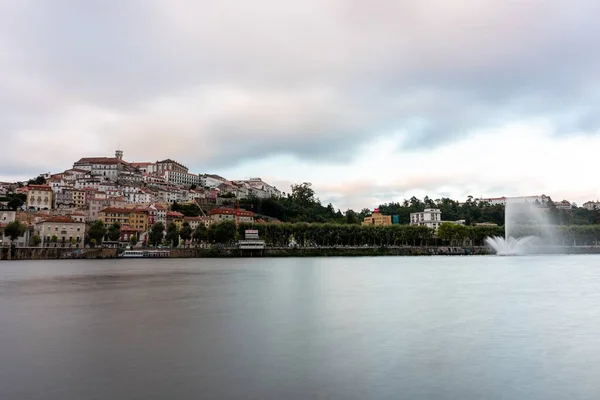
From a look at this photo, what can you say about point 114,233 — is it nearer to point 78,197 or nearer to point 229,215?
point 229,215

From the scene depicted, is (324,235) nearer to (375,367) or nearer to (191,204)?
(191,204)

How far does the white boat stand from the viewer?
10156cm

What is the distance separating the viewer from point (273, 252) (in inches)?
4291

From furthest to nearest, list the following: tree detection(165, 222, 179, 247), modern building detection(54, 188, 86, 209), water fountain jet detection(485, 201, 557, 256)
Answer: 1. modern building detection(54, 188, 86, 209)
2. tree detection(165, 222, 179, 247)
3. water fountain jet detection(485, 201, 557, 256)

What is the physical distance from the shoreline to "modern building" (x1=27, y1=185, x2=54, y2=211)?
148 feet

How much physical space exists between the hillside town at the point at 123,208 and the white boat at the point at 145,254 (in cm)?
867

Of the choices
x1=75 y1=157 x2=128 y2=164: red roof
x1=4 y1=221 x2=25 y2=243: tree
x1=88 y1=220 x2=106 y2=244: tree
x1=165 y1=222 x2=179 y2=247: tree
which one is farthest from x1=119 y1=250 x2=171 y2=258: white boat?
x1=75 y1=157 x2=128 y2=164: red roof

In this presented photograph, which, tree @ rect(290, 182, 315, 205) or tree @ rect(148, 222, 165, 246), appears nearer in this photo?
tree @ rect(148, 222, 165, 246)

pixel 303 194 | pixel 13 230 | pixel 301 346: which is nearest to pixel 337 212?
pixel 303 194

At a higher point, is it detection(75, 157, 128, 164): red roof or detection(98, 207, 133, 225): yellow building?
detection(75, 157, 128, 164): red roof

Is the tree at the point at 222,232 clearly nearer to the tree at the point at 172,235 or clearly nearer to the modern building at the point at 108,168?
the tree at the point at 172,235

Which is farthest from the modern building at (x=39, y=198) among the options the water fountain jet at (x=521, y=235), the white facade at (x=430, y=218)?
the white facade at (x=430, y=218)

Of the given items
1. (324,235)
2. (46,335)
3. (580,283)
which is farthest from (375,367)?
(324,235)

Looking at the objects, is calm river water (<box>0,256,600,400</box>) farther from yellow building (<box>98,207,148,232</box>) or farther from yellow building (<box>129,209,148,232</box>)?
yellow building (<box>129,209,148,232</box>)
